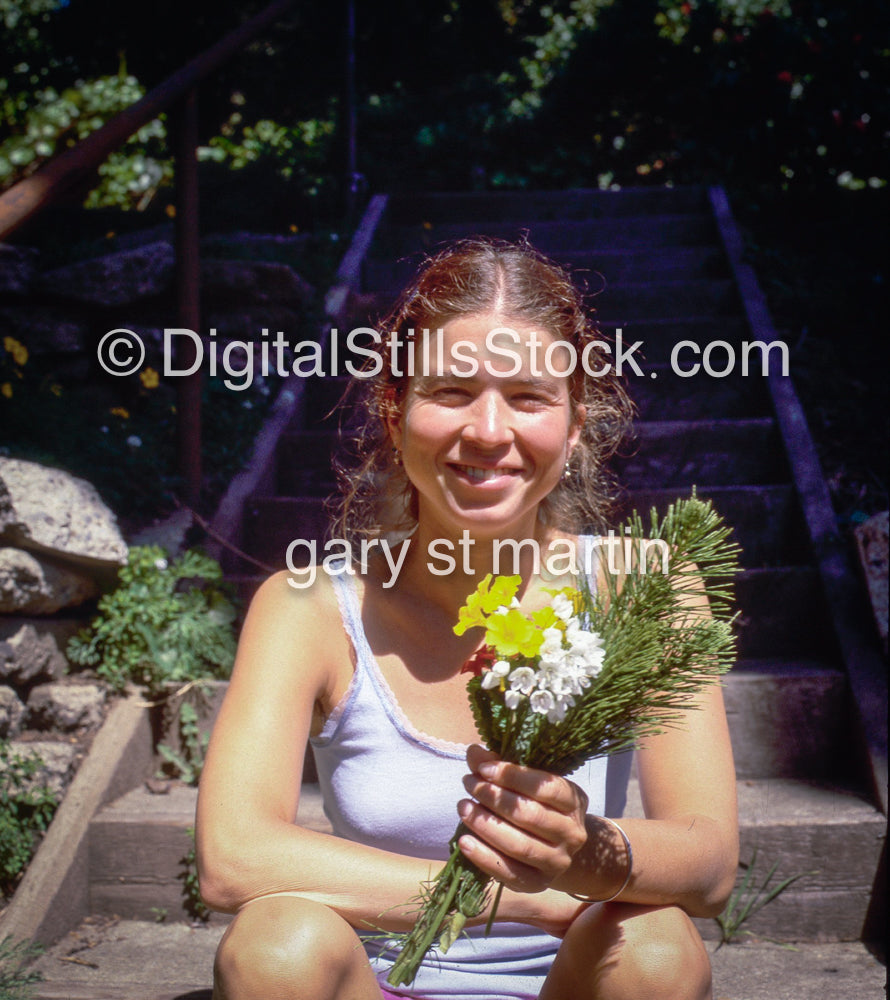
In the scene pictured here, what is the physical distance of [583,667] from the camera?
996 mm

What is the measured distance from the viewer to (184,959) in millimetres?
2104

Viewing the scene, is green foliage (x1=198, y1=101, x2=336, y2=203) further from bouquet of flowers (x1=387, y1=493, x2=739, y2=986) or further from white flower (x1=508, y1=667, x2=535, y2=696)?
white flower (x1=508, y1=667, x2=535, y2=696)

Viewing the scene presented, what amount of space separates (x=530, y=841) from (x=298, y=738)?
525 mm

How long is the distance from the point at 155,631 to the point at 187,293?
1208 mm

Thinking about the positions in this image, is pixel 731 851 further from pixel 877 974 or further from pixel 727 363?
pixel 727 363

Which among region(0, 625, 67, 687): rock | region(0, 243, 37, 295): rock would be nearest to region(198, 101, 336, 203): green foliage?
region(0, 243, 37, 295): rock

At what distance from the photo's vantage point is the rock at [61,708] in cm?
253

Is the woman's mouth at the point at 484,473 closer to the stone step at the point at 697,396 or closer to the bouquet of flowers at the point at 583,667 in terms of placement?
the bouquet of flowers at the point at 583,667

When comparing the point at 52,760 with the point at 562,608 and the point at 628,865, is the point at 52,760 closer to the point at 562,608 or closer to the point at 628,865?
the point at 628,865

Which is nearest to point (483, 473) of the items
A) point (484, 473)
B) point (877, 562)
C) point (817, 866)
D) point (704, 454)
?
point (484, 473)

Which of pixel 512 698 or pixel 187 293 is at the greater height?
pixel 187 293

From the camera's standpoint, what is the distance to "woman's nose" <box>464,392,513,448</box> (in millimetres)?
1427

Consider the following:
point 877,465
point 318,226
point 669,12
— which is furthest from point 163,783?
point 669,12

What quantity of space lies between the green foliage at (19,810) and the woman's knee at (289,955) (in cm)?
119
